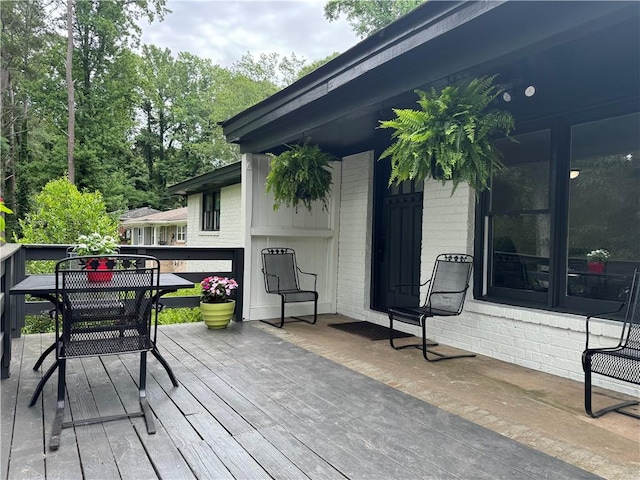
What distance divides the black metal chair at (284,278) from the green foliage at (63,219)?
3.74 m

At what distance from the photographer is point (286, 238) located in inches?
217

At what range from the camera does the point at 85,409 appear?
2424 millimetres

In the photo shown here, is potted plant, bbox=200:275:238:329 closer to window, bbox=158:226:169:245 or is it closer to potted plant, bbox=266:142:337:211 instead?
potted plant, bbox=266:142:337:211

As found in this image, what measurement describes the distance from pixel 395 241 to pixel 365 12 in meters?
12.4

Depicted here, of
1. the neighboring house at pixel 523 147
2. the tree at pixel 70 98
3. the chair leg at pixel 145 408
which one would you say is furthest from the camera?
the tree at pixel 70 98

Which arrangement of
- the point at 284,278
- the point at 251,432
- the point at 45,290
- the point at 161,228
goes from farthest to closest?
the point at 161,228, the point at 284,278, the point at 45,290, the point at 251,432

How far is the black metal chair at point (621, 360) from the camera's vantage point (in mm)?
2281

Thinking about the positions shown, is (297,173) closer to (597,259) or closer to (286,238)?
(286,238)

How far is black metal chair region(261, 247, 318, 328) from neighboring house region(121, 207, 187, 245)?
9.01 metres

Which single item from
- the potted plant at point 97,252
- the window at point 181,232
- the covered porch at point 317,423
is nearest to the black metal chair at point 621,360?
the covered porch at point 317,423

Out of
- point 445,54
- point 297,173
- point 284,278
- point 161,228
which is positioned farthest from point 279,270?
point 161,228

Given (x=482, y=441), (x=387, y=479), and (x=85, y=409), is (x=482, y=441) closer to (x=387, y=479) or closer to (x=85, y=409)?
(x=387, y=479)

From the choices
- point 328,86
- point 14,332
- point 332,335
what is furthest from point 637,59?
point 14,332

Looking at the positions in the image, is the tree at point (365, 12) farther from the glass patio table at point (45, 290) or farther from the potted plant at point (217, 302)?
the glass patio table at point (45, 290)
